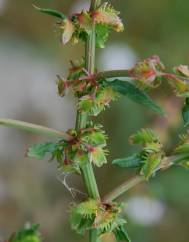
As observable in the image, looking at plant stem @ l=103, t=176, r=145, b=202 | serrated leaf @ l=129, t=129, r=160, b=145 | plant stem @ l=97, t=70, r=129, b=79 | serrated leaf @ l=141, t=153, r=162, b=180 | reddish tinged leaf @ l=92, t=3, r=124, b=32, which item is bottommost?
plant stem @ l=103, t=176, r=145, b=202

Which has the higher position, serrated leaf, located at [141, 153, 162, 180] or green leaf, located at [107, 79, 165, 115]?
green leaf, located at [107, 79, 165, 115]

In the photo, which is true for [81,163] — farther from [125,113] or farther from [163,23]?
[163,23]

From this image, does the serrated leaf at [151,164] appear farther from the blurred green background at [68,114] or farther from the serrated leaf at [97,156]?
the blurred green background at [68,114]

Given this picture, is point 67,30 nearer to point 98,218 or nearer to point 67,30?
point 67,30

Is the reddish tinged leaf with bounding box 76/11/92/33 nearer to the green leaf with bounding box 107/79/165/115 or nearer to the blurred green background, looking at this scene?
the green leaf with bounding box 107/79/165/115

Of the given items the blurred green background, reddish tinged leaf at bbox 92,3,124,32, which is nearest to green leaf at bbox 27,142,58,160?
reddish tinged leaf at bbox 92,3,124,32

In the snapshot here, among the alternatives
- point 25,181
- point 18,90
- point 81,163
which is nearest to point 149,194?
point 25,181
